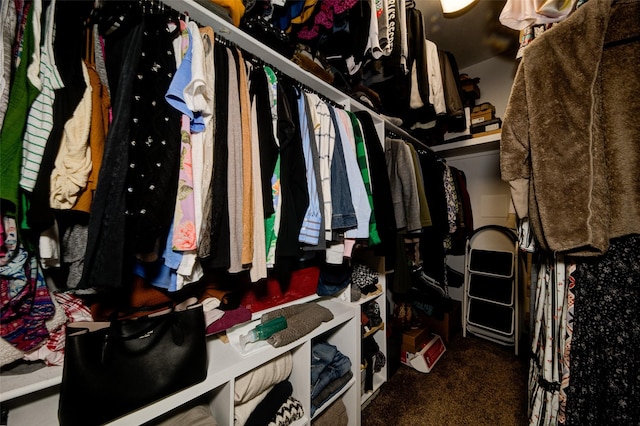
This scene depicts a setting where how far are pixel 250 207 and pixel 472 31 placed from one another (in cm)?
251

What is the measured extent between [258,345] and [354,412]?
0.74 metres

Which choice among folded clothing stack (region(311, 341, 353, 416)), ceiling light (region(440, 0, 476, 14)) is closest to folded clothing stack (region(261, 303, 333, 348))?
folded clothing stack (region(311, 341, 353, 416))

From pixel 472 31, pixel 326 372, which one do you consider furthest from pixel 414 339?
pixel 472 31

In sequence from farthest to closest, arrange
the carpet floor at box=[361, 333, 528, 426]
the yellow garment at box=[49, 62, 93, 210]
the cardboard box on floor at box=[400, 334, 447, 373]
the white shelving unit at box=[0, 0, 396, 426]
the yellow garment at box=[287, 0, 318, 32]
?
the cardboard box on floor at box=[400, 334, 447, 373] < the carpet floor at box=[361, 333, 528, 426] < the yellow garment at box=[287, 0, 318, 32] < the white shelving unit at box=[0, 0, 396, 426] < the yellow garment at box=[49, 62, 93, 210]

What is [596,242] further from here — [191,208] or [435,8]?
[435,8]

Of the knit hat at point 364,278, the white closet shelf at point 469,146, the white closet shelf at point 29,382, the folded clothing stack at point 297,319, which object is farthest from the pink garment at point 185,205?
the white closet shelf at point 469,146

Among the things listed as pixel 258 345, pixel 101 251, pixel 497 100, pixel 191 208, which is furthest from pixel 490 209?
pixel 101 251

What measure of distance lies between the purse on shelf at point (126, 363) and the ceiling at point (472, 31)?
2.45 metres

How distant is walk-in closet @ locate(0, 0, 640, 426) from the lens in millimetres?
522

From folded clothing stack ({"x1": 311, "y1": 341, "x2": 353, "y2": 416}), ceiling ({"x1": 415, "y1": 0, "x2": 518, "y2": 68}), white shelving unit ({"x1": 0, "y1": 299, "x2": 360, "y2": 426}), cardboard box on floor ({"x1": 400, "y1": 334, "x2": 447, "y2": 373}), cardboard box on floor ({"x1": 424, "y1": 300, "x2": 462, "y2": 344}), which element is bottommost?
cardboard box on floor ({"x1": 400, "y1": 334, "x2": 447, "y2": 373})

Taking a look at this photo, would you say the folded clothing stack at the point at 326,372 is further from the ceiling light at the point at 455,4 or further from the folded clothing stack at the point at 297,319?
the ceiling light at the point at 455,4

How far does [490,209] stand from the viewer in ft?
7.93

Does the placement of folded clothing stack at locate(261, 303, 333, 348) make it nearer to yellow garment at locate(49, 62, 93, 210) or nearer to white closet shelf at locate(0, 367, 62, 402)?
white closet shelf at locate(0, 367, 62, 402)

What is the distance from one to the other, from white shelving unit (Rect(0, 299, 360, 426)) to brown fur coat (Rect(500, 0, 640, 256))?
93 cm
